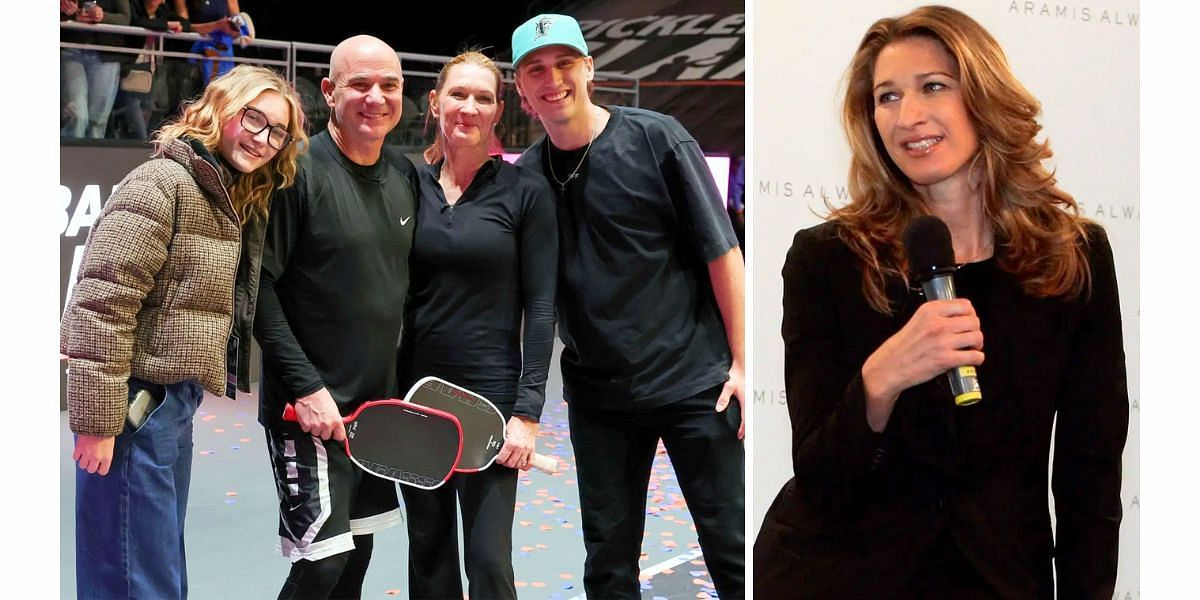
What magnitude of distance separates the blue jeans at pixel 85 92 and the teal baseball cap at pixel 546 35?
904 millimetres

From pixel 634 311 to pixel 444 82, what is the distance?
2.38 ft

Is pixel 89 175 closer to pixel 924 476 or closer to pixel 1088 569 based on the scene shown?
pixel 924 476

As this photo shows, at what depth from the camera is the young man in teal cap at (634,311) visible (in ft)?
9.68

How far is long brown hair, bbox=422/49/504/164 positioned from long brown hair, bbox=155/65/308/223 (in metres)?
0.29

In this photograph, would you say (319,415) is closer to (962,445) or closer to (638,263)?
(638,263)

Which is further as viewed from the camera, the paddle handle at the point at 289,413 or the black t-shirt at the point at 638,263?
the black t-shirt at the point at 638,263

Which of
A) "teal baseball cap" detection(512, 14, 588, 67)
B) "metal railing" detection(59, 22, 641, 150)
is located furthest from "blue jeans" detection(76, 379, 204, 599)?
"teal baseball cap" detection(512, 14, 588, 67)

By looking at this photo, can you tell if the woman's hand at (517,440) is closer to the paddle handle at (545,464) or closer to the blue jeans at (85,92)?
the paddle handle at (545,464)

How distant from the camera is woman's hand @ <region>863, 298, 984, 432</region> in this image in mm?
2664

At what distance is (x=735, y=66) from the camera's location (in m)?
3.08

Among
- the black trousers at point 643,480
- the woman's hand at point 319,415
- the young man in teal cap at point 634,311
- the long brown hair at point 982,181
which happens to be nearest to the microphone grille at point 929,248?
the long brown hair at point 982,181

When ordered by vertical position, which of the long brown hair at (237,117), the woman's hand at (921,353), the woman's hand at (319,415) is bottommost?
the woman's hand at (319,415)
